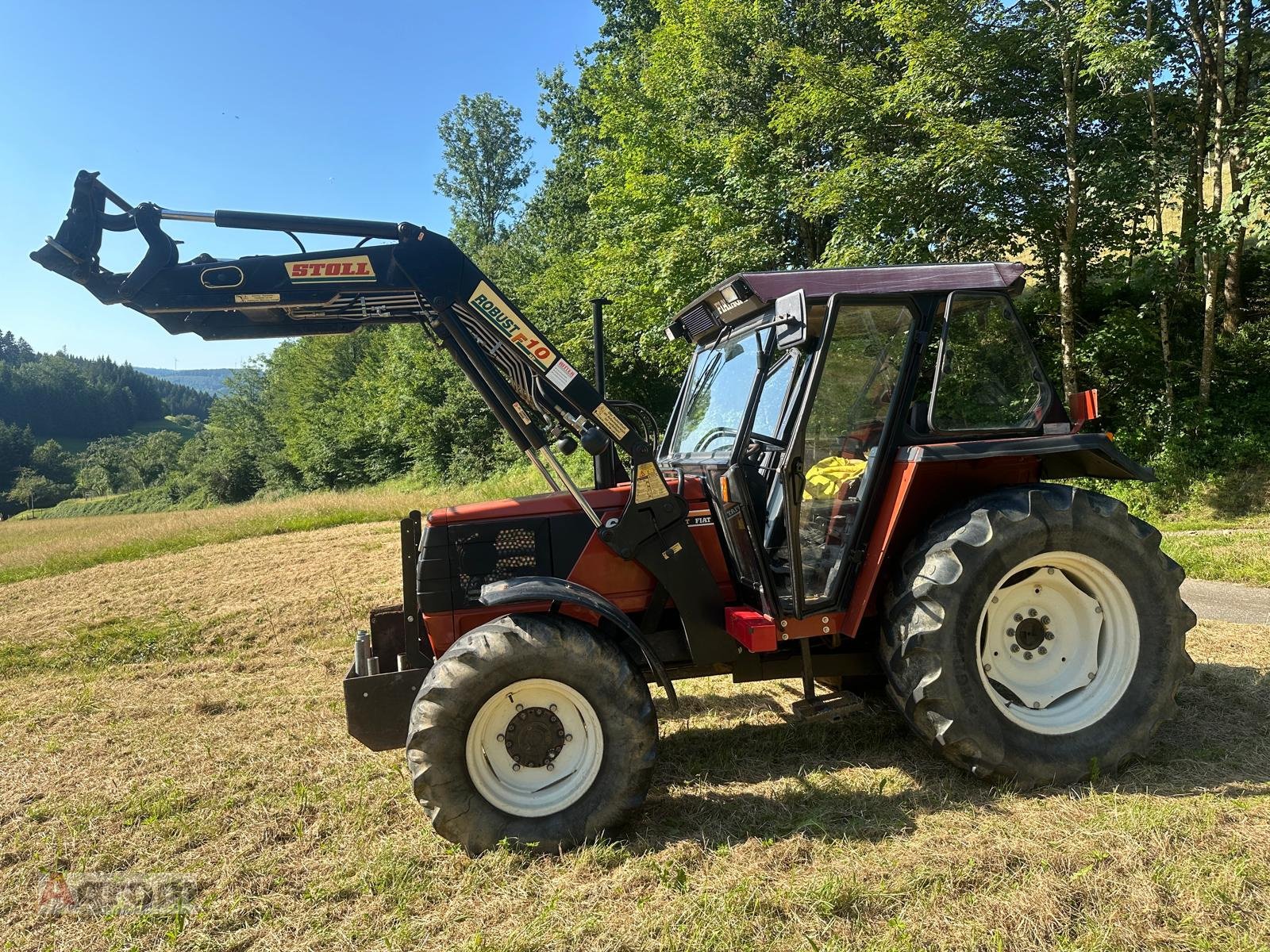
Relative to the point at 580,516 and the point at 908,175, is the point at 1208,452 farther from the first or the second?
the point at 580,516

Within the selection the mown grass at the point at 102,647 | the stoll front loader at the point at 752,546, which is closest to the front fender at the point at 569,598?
the stoll front loader at the point at 752,546

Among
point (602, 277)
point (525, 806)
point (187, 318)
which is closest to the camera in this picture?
point (525, 806)

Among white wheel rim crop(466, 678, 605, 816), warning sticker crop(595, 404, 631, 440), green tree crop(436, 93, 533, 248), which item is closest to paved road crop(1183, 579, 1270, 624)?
warning sticker crop(595, 404, 631, 440)

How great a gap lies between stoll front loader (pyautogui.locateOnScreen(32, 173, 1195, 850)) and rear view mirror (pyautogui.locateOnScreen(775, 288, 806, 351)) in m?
0.01

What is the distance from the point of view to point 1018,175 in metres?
10.4

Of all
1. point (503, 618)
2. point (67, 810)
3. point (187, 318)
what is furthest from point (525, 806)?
point (187, 318)

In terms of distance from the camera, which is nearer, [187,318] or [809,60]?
[187,318]

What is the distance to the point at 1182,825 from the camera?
2807 millimetres

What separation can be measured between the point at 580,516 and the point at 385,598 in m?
5.23

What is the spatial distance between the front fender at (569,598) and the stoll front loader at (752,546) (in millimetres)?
16

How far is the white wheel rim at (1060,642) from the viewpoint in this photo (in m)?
3.46

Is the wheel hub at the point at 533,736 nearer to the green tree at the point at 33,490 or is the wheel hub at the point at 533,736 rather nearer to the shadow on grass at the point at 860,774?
the shadow on grass at the point at 860,774

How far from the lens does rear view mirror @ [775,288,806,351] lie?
3090 millimetres
